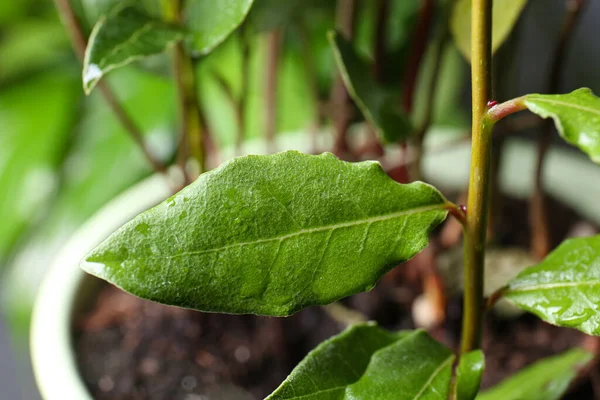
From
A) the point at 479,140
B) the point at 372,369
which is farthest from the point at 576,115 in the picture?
the point at 372,369

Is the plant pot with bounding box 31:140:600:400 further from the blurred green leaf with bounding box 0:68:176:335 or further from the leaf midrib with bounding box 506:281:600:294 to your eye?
the leaf midrib with bounding box 506:281:600:294

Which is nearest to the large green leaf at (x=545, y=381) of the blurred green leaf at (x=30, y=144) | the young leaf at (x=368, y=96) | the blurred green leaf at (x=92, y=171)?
the young leaf at (x=368, y=96)

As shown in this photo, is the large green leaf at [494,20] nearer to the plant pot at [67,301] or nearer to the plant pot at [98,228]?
the plant pot at [98,228]

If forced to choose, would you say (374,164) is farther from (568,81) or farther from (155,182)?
(568,81)

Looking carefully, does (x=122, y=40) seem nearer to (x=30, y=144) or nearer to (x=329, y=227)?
(x=329, y=227)

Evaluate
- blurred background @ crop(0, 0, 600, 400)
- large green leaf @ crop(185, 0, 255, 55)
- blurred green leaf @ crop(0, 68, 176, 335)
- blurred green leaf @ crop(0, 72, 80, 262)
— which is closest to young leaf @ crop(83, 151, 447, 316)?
large green leaf @ crop(185, 0, 255, 55)

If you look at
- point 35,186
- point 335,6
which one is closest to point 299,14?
point 335,6
